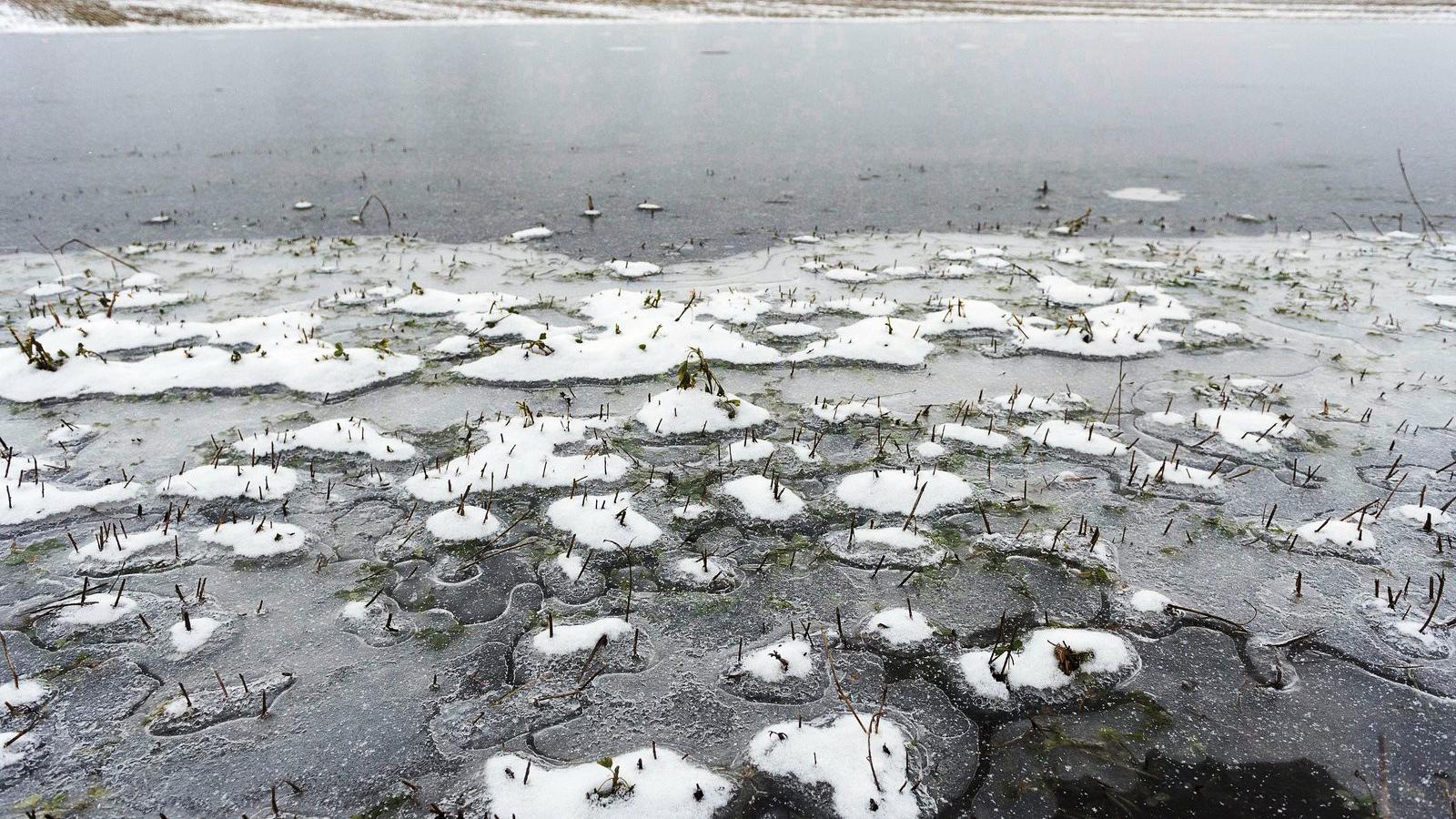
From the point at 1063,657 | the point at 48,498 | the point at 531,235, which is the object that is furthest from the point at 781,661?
the point at 531,235

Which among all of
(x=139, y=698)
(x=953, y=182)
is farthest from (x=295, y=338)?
(x=953, y=182)

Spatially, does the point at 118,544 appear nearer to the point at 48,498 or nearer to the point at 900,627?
the point at 48,498

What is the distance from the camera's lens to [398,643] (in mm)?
2557

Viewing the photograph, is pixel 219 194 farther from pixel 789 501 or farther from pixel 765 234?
pixel 789 501

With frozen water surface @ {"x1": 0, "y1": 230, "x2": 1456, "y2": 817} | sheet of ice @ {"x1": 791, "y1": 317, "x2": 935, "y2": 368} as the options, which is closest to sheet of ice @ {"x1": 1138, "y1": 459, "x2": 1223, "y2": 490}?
frozen water surface @ {"x1": 0, "y1": 230, "x2": 1456, "y2": 817}

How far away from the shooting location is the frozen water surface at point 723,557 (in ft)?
7.07

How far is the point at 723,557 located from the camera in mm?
2982

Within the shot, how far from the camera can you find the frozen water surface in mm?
2154

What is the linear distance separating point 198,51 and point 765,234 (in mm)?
17958

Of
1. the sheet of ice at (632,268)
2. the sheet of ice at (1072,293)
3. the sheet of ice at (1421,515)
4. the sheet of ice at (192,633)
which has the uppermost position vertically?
the sheet of ice at (1072,293)

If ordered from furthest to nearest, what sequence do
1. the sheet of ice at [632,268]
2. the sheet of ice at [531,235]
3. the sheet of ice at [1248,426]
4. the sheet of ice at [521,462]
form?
the sheet of ice at [531,235] → the sheet of ice at [632,268] → the sheet of ice at [1248,426] → the sheet of ice at [521,462]

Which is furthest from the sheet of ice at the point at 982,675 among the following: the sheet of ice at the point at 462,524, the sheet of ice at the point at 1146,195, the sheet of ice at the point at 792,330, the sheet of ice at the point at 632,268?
the sheet of ice at the point at 1146,195

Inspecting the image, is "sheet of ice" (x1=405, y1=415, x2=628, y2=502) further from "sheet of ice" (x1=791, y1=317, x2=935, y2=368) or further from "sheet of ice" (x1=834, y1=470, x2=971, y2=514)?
"sheet of ice" (x1=791, y1=317, x2=935, y2=368)

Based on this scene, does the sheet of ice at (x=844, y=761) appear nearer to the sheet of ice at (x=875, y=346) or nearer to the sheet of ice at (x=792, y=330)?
the sheet of ice at (x=875, y=346)
